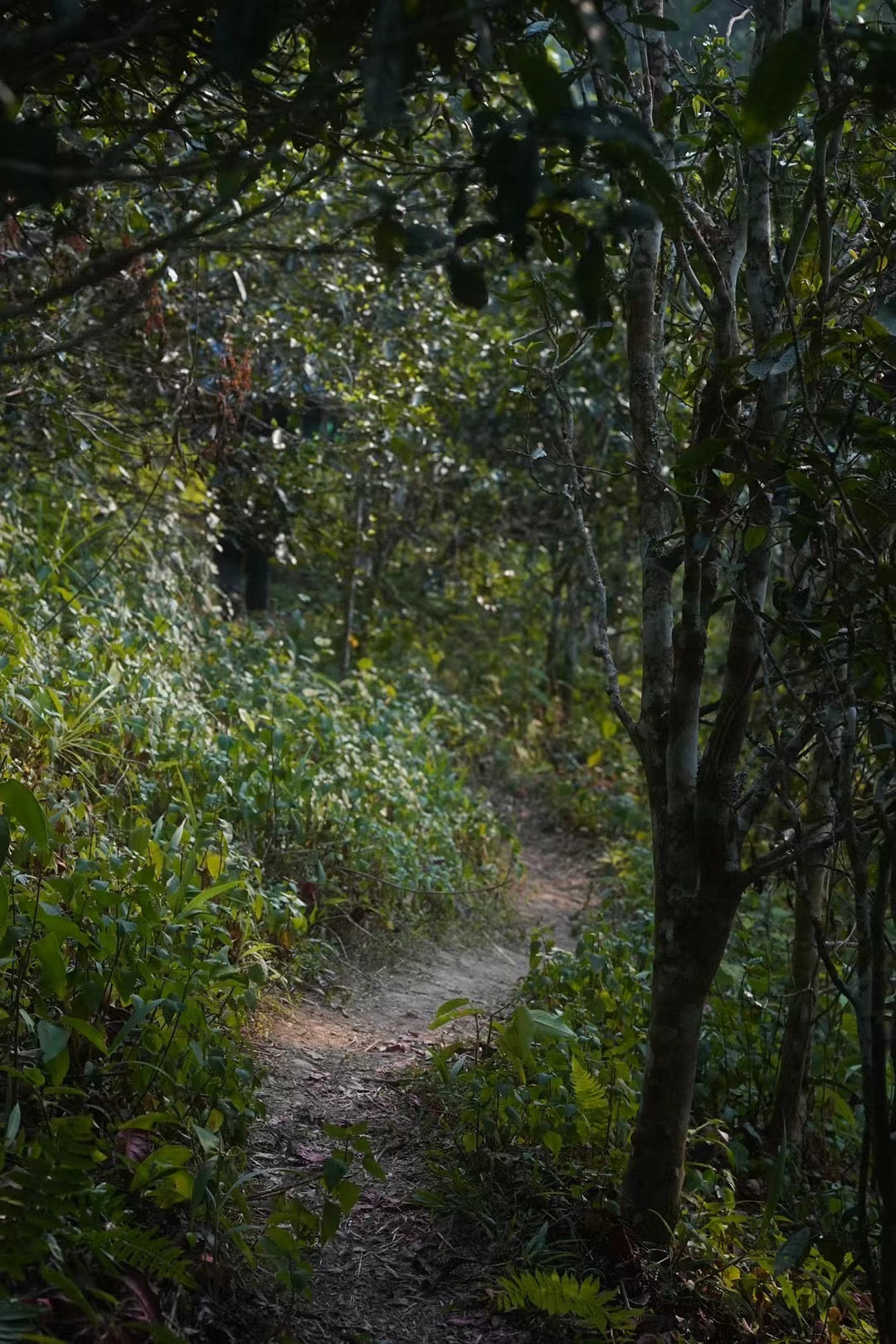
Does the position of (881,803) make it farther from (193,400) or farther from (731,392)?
(193,400)

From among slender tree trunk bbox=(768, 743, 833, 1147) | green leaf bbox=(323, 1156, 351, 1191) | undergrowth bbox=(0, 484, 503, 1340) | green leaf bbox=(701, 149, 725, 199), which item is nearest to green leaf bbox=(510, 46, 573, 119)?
green leaf bbox=(701, 149, 725, 199)

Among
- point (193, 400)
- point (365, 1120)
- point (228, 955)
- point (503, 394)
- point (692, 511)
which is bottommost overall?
point (365, 1120)

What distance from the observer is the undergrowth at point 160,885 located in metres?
2.28

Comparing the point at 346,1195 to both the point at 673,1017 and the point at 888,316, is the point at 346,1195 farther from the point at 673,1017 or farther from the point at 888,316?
the point at 888,316

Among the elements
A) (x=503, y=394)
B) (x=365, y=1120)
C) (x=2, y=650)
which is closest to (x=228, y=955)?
(x=365, y=1120)

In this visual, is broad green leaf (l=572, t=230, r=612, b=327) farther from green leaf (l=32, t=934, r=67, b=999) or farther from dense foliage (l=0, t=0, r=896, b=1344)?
green leaf (l=32, t=934, r=67, b=999)

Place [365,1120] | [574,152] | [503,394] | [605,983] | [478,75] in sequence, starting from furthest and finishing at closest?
[503,394] < [605,983] < [365,1120] < [478,75] < [574,152]

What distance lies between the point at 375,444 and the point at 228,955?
4745 mm

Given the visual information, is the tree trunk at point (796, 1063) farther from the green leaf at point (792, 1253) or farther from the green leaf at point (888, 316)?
the green leaf at point (888, 316)

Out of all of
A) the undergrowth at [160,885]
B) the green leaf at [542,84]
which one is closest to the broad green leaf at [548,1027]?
Result: the undergrowth at [160,885]

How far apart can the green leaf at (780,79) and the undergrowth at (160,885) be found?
210 centimetres

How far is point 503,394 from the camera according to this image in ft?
29.9

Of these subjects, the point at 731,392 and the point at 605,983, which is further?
the point at 605,983

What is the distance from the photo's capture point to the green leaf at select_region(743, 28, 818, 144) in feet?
4.99
